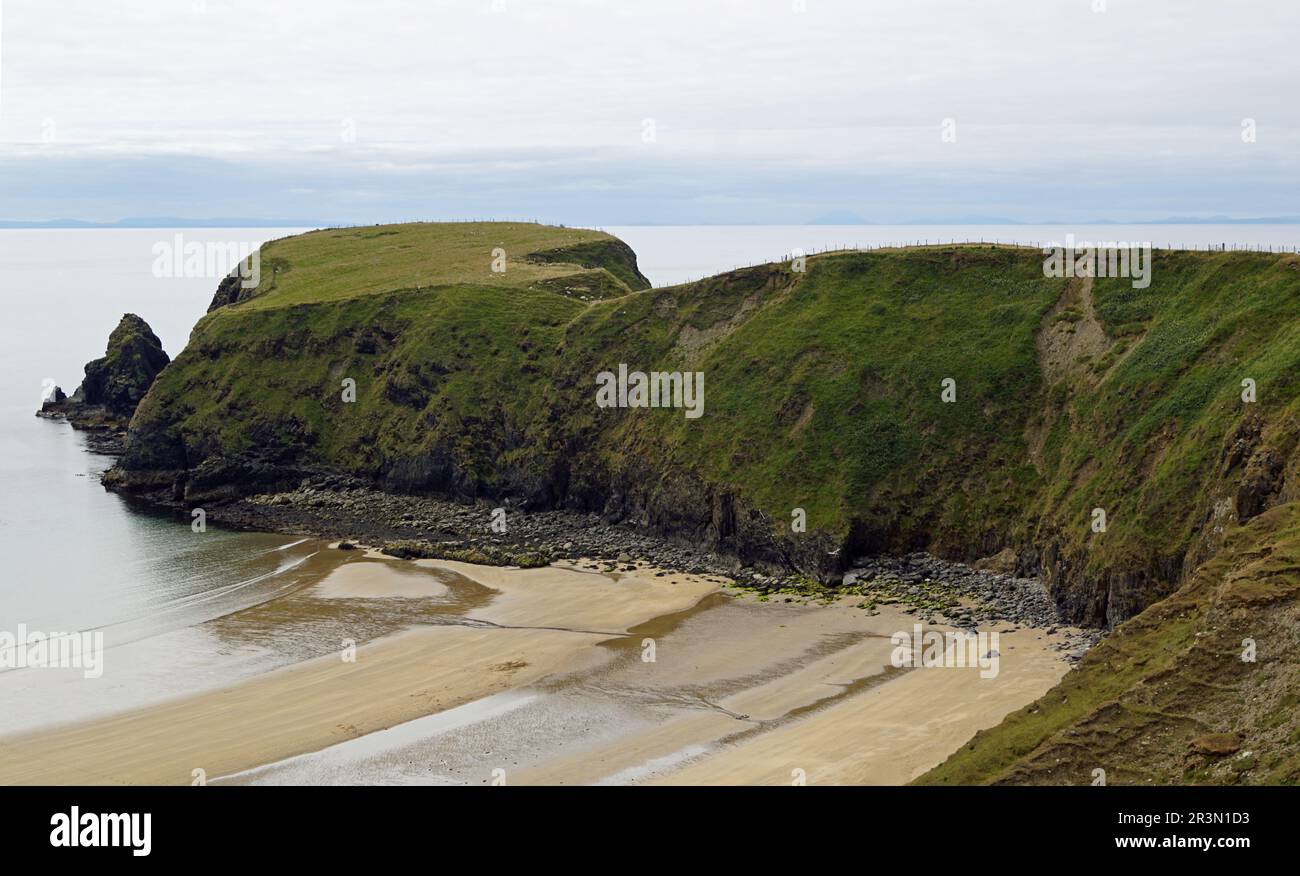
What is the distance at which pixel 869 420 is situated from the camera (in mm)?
71750

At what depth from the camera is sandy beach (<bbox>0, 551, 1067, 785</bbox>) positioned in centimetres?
4366

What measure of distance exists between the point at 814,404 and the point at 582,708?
3096 cm

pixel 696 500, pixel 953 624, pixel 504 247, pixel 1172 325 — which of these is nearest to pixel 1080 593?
pixel 953 624

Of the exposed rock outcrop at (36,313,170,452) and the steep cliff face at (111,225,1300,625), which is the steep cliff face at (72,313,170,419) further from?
the steep cliff face at (111,225,1300,625)

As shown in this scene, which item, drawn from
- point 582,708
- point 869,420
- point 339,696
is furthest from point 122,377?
point 582,708

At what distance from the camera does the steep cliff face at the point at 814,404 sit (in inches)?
2181

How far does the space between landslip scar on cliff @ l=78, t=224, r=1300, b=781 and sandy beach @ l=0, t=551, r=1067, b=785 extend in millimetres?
7867

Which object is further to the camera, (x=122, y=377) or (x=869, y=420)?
(x=122, y=377)

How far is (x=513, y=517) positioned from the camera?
8400 cm

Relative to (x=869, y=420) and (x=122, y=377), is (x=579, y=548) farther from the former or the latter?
(x=122, y=377)

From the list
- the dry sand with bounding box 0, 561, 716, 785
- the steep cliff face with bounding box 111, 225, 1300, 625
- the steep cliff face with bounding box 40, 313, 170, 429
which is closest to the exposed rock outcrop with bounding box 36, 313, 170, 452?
the steep cliff face with bounding box 40, 313, 170, 429

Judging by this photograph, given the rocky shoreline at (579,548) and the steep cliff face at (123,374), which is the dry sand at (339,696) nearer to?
the rocky shoreline at (579,548)

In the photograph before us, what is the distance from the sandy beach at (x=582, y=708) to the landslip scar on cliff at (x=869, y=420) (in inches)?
310

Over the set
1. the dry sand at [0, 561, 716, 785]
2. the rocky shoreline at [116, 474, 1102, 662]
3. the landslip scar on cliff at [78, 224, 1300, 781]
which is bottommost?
the dry sand at [0, 561, 716, 785]
